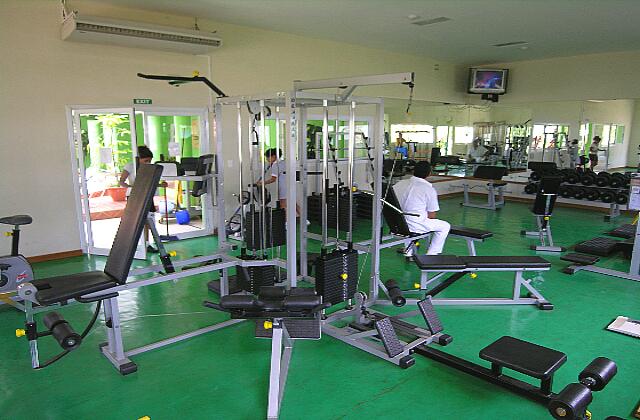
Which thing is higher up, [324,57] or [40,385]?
[324,57]

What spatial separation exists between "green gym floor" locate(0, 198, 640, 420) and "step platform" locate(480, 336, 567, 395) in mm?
253

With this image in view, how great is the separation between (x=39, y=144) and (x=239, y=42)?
118 inches

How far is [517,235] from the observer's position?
21.7 feet

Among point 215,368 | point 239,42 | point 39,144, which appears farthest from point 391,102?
point 215,368

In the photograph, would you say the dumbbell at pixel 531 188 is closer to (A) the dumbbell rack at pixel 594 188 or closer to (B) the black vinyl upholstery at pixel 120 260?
(A) the dumbbell rack at pixel 594 188

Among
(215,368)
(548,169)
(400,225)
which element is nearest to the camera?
(215,368)

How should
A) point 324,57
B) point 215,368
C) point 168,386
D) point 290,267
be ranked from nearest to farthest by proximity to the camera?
1. point 168,386
2. point 215,368
3. point 290,267
4. point 324,57

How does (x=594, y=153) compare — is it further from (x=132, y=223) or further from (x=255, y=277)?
(x=132, y=223)

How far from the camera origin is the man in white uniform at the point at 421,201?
15.1 ft

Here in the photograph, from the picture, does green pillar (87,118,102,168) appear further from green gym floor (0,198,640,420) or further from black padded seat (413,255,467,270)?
black padded seat (413,255,467,270)

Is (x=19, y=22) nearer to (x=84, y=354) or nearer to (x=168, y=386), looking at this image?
(x=84, y=354)

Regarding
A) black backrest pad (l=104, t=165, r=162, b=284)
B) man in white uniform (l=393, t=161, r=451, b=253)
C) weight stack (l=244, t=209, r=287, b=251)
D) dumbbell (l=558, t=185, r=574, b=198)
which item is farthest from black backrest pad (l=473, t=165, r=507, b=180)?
black backrest pad (l=104, t=165, r=162, b=284)

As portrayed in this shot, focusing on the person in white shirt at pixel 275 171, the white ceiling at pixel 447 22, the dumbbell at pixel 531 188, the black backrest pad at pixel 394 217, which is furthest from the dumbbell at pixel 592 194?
the person in white shirt at pixel 275 171

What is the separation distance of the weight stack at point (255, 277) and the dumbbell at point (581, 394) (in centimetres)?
229
